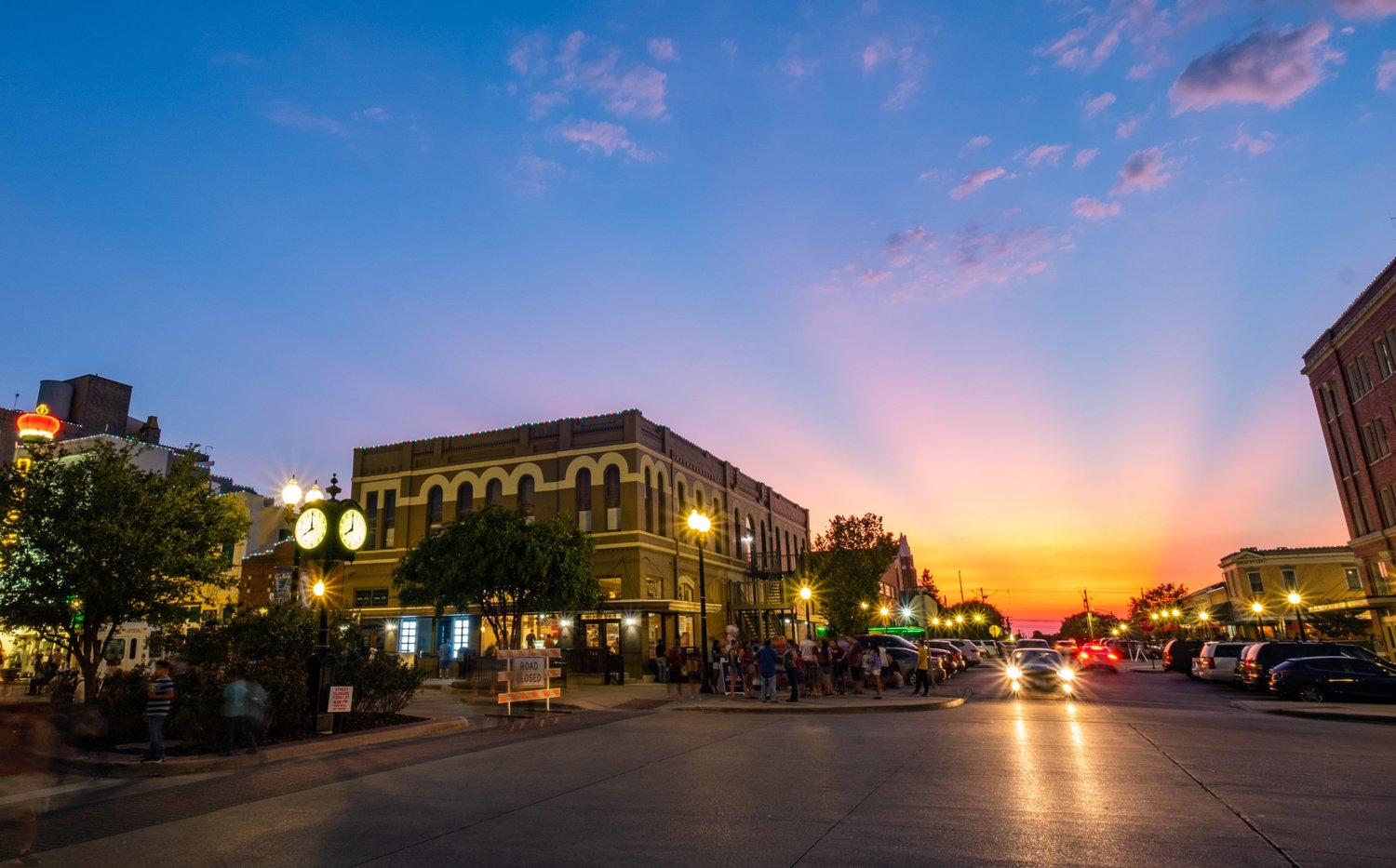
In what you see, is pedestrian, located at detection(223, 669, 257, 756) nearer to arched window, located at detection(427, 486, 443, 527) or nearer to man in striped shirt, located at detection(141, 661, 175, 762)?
man in striped shirt, located at detection(141, 661, 175, 762)

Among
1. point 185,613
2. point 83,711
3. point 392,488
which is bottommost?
point 83,711

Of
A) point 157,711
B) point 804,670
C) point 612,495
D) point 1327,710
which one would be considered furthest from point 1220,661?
point 157,711

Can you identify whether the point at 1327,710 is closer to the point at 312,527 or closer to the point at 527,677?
A: the point at 527,677

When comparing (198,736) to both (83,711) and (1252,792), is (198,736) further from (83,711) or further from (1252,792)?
(1252,792)

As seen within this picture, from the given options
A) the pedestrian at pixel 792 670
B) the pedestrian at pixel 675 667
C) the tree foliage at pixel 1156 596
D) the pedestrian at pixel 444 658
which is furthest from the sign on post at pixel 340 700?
the tree foliage at pixel 1156 596

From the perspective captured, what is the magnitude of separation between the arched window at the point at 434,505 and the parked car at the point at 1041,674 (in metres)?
29.2

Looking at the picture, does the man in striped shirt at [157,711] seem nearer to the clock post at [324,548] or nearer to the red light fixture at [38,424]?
the clock post at [324,548]

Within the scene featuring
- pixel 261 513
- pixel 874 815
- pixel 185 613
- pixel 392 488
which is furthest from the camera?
pixel 261 513

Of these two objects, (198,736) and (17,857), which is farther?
(198,736)

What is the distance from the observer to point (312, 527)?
1614 cm

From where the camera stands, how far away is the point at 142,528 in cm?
1911

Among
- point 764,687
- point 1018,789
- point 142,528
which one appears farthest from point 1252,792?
point 142,528

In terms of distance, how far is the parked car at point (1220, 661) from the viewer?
2902cm

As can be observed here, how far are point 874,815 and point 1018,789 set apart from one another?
2264 millimetres
